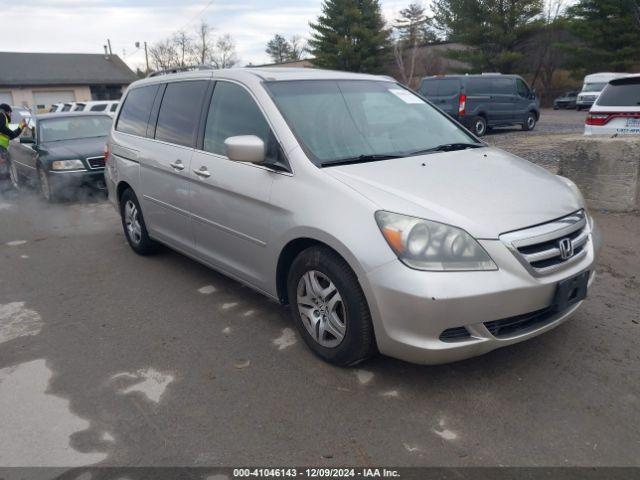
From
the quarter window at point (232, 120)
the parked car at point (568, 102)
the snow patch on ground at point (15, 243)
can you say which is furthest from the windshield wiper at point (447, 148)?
the parked car at point (568, 102)

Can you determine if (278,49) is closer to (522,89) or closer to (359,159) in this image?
(522,89)

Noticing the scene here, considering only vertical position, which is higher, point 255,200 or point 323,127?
point 323,127

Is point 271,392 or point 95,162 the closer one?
point 271,392

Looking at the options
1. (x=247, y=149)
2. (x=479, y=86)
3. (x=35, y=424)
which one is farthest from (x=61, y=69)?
(x=35, y=424)

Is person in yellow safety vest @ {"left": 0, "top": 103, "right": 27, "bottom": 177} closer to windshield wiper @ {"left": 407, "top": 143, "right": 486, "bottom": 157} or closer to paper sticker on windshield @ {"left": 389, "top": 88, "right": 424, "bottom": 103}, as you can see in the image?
paper sticker on windshield @ {"left": 389, "top": 88, "right": 424, "bottom": 103}

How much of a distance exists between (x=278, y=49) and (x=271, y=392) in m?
75.9

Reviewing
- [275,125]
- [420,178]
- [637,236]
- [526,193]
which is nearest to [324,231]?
[420,178]

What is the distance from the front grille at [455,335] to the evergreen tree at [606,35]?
3651 centimetres

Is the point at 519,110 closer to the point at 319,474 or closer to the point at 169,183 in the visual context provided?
the point at 169,183

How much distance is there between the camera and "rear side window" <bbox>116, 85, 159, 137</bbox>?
17.1ft

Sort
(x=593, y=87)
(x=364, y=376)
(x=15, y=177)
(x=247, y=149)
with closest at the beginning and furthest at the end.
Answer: (x=364, y=376) → (x=247, y=149) → (x=15, y=177) → (x=593, y=87)

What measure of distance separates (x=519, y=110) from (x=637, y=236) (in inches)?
490

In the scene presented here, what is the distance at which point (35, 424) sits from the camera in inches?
113

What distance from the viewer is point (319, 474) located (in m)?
2.43
